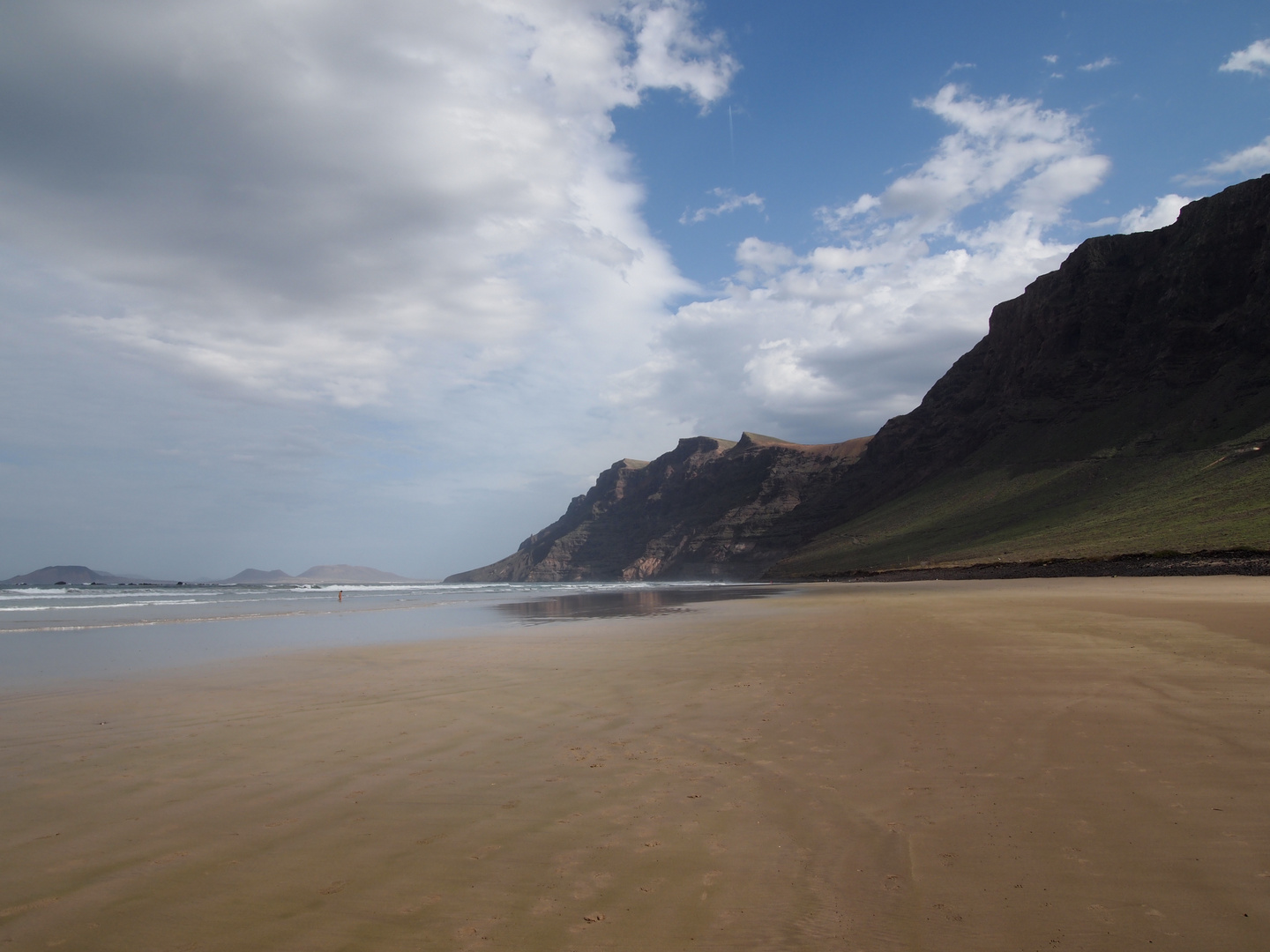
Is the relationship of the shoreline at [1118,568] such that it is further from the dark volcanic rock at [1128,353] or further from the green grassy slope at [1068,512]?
the dark volcanic rock at [1128,353]

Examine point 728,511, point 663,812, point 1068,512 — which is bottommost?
point 663,812

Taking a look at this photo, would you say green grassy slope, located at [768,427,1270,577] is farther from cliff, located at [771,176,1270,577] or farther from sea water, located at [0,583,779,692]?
sea water, located at [0,583,779,692]

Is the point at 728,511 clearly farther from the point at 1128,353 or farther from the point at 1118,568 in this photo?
the point at 1118,568

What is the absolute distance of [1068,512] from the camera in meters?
70.6

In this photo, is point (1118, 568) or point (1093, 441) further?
point (1093, 441)

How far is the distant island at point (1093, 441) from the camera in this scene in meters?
56.4

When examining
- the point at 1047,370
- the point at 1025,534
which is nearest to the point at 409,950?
the point at 1025,534

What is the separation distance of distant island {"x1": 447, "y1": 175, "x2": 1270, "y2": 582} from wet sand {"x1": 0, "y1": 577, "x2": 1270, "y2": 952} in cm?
4089

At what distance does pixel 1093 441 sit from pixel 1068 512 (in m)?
23.7

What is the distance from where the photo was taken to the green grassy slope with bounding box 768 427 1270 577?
5156 centimetres

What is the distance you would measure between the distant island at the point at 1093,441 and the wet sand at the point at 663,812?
134ft

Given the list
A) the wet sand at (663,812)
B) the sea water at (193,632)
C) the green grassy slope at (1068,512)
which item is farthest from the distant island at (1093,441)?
the sea water at (193,632)

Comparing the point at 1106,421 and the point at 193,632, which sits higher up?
the point at 1106,421

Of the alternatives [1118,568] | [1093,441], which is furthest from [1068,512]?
[1118,568]
